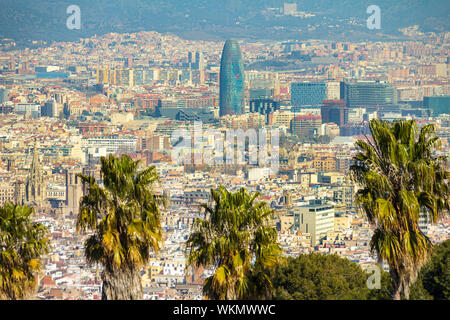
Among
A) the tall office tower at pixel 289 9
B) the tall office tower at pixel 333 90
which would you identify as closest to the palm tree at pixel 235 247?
the tall office tower at pixel 333 90

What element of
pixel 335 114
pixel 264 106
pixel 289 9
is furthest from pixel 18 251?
pixel 289 9

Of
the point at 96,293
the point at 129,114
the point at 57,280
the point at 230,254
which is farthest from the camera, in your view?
the point at 129,114

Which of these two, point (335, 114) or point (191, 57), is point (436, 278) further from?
point (191, 57)

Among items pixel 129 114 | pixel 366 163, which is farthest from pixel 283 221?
pixel 129 114

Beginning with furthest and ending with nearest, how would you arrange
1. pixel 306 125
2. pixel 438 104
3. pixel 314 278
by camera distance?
pixel 438 104
pixel 306 125
pixel 314 278

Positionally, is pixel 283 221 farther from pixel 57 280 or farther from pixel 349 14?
pixel 349 14

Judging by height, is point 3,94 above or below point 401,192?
above
